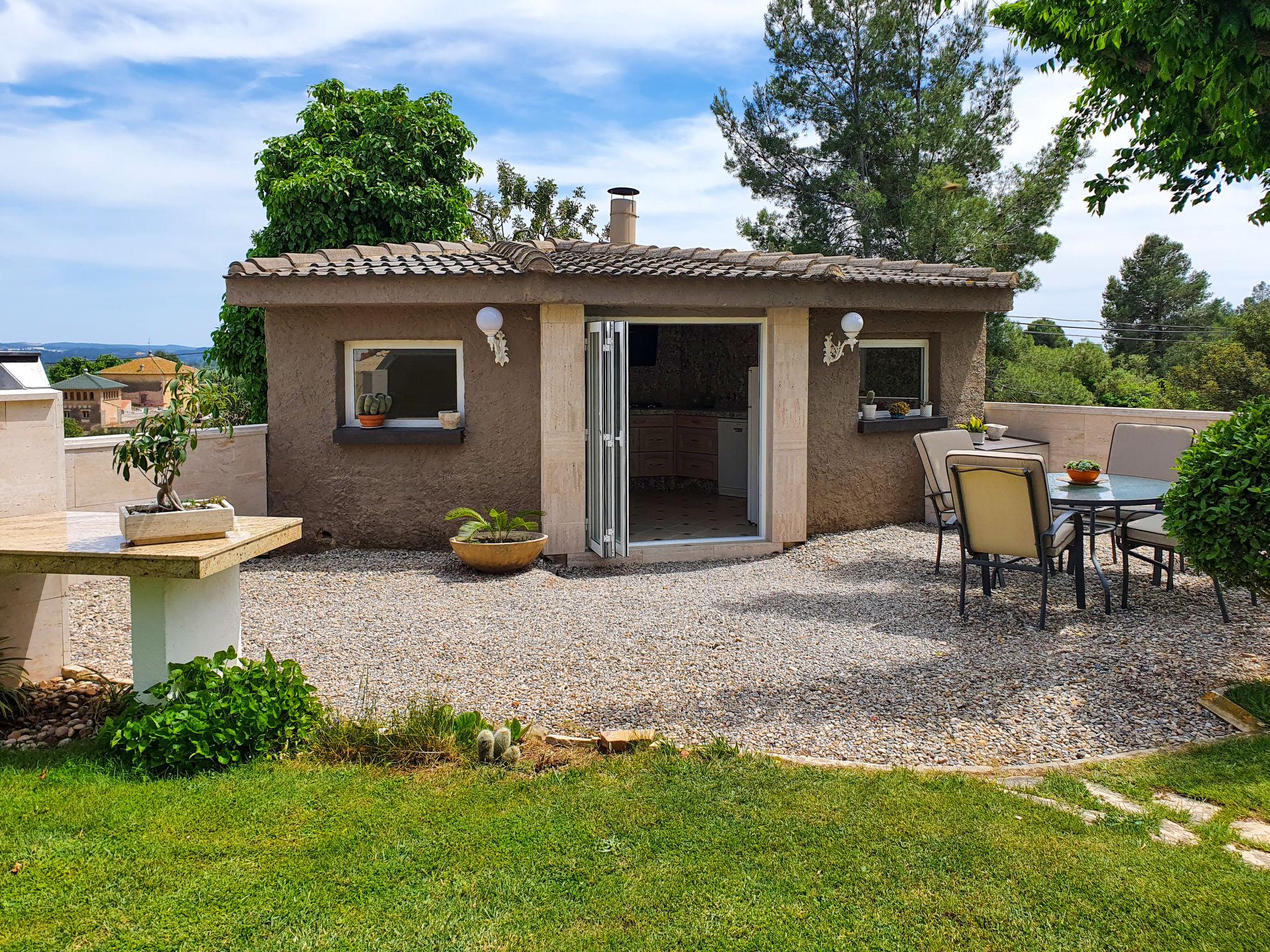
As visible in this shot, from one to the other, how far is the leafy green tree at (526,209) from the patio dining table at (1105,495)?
76.2ft

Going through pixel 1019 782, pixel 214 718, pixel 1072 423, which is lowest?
pixel 1019 782

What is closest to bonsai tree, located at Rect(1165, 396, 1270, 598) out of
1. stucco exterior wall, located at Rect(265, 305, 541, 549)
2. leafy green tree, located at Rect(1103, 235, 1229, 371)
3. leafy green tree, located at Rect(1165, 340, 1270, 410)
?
stucco exterior wall, located at Rect(265, 305, 541, 549)

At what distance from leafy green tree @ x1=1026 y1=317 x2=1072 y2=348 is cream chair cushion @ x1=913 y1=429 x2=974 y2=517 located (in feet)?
96.9

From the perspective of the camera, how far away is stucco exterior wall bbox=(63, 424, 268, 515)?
795 cm

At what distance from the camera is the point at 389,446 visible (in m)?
9.39

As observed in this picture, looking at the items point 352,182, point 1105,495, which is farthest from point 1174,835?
point 352,182

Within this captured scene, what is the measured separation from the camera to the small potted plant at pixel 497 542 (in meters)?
8.36

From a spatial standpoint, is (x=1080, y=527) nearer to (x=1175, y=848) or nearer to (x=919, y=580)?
(x=919, y=580)

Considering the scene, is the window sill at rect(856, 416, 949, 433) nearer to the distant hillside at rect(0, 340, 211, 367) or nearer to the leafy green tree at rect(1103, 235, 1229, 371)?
the distant hillside at rect(0, 340, 211, 367)

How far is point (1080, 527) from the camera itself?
A: 721 centimetres

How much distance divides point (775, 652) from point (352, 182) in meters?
13.9

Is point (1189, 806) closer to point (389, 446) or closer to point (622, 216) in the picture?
point (389, 446)

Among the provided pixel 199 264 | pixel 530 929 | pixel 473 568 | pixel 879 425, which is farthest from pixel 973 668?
pixel 199 264

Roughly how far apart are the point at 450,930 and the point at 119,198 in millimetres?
13542
